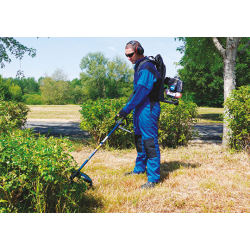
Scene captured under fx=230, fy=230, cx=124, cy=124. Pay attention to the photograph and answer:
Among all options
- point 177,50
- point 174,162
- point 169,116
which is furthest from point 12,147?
point 177,50

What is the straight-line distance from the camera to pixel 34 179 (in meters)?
2.09

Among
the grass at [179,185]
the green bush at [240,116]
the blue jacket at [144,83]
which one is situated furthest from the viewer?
the green bush at [240,116]

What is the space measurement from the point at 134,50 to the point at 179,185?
2171mm

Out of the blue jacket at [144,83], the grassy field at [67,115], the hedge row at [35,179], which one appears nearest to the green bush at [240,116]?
the blue jacket at [144,83]

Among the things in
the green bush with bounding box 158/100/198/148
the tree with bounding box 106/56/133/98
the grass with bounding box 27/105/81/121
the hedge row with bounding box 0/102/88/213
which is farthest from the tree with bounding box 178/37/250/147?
the tree with bounding box 106/56/133/98

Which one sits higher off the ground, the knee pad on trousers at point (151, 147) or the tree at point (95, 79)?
the tree at point (95, 79)

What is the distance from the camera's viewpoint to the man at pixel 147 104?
3309 mm

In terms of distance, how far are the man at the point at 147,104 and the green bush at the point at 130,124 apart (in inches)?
85.8

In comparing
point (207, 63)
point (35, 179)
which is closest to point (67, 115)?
point (207, 63)

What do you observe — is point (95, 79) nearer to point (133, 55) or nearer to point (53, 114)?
point (53, 114)

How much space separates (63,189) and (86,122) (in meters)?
3.68

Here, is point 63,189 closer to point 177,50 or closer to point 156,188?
point 156,188

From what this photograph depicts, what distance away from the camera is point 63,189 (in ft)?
7.41

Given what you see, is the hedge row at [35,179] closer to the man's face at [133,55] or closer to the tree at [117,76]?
the man's face at [133,55]
